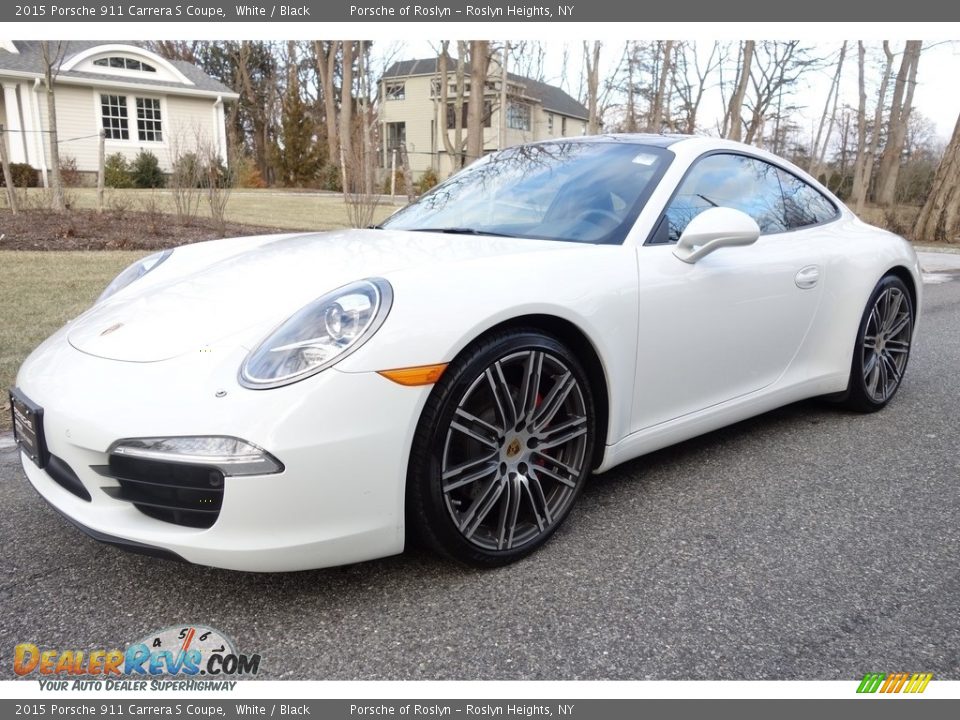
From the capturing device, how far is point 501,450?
2.35 metres

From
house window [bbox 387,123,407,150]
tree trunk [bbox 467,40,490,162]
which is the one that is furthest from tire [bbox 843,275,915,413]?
house window [bbox 387,123,407,150]

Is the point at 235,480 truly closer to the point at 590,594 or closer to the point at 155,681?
the point at 155,681

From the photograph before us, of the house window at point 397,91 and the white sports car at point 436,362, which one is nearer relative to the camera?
the white sports car at point 436,362

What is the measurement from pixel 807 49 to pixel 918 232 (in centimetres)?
1919

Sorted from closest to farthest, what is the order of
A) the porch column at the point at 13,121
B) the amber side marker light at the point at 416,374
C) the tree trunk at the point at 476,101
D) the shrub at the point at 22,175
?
the amber side marker light at the point at 416,374
the tree trunk at the point at 476,101
the shrub at the point at 22,175
the porch column at the point at 13,121

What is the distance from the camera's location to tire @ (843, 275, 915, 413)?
387 cm

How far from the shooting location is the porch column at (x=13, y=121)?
2338 cm

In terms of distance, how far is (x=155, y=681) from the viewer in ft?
6.19

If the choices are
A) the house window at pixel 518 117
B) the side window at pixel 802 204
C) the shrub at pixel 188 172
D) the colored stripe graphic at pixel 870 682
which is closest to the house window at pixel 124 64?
the shrub at pixel 188 172

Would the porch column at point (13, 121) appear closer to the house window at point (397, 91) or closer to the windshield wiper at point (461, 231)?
the house window at point (397, 91)

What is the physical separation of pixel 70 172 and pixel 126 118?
13.0 feet

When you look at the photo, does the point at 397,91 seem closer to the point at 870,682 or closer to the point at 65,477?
the point at 65,477

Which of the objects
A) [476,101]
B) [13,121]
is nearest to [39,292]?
[476,101]

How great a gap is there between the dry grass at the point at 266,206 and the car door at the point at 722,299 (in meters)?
11.1
